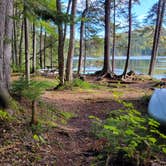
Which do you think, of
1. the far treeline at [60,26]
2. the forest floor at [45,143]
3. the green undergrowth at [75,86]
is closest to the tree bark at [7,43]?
the far treeline at [60,26]

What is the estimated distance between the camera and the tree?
4539mm

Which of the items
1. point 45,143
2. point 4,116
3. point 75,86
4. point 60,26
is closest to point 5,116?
point 4,116

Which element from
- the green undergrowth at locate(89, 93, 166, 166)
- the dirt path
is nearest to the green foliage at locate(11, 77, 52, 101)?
the dirt path

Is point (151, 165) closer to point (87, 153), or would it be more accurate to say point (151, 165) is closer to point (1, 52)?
point (87, 153)

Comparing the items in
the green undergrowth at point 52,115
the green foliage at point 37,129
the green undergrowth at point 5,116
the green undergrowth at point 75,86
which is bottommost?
the green undergrowth at point 75,86

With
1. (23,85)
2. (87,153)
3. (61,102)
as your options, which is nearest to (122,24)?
(61,102)

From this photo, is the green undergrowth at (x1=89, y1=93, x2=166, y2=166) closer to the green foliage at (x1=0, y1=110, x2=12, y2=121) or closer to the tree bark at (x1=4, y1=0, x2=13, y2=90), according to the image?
the green foliage at (x1=0, y1=110, x2=12, y2=121)

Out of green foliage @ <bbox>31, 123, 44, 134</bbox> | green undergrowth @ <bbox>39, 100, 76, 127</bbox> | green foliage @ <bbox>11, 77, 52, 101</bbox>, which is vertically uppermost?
green foliage @ <bbox>11, 77, 52, 101</bbox>

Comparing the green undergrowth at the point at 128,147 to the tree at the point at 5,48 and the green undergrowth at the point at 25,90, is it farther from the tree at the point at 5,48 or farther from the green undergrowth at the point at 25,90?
the green undergrowth at the point at 25,90

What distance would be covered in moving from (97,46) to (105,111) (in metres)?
19.3

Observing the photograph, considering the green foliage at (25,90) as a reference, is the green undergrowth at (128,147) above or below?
below

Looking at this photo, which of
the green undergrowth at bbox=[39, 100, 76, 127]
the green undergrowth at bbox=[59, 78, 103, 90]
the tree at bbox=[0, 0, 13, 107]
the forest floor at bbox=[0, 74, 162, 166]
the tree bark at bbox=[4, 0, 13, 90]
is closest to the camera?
the forest floor at bbox=[0, 74, 162, 166]

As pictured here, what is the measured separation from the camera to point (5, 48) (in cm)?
482

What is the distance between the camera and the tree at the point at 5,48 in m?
4.54
